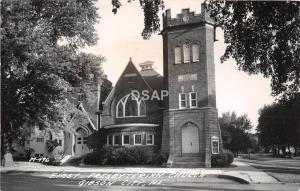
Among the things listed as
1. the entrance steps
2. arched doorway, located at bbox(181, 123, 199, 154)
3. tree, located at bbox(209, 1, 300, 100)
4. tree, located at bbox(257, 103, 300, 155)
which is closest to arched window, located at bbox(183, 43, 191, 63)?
arched doorway, located at bbox(181, 123, 199, 154)

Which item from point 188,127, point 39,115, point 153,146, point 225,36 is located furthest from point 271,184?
point 153,146

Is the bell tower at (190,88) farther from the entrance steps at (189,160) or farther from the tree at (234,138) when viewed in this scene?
the tree at (234,138)

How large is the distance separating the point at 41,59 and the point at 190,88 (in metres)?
17.8

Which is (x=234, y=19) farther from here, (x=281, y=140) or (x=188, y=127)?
(x=281, y=140)

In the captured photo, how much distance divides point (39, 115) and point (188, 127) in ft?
53.4

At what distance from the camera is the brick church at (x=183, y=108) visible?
28844mm

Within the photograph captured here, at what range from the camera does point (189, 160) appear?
28.6 m

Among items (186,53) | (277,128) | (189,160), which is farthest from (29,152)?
(277,128)

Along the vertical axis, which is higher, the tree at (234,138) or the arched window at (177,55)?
the arched window at (177,55)

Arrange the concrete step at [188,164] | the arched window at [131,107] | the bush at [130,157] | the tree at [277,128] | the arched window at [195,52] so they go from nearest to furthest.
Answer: the concrete step at [188,164]
the bush at [130,157]
the arched window at [195,52]
the arched window at [131,107]
the tree at [277,128]

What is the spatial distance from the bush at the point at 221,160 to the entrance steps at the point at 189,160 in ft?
3.00

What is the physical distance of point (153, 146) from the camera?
103 feet

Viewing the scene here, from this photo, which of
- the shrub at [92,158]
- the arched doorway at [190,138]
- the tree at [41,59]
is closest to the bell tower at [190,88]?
the arched doorway at [190,138]

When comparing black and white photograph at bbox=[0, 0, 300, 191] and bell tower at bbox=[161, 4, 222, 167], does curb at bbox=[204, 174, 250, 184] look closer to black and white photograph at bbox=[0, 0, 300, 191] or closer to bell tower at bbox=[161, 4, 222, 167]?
black and white photograph at bbox=[0, 0, 300, 191]
